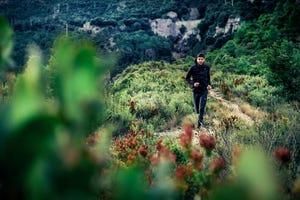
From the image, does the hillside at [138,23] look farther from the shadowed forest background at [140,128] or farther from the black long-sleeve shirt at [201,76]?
the black long-sleeve shirt at [201,76]

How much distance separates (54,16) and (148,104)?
50980mm

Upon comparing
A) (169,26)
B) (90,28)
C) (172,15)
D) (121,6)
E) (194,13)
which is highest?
(121,6)

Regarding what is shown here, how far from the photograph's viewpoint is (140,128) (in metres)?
6.96

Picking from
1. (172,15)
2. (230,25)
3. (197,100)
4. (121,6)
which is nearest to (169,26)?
(172,15)

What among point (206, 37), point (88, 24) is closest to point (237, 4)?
point (206, 37)

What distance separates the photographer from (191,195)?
2.81 meters

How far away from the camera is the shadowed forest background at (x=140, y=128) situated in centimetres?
52

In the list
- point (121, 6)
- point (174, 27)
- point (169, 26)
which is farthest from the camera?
point (121, 6)

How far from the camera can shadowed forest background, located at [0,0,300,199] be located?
0.52 m

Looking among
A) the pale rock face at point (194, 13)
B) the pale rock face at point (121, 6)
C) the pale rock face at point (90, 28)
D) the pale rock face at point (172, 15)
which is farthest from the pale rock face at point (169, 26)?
the pale rock face at point (90, 28)

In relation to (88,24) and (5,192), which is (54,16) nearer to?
(88,24)

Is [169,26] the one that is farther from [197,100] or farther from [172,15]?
[197,100]

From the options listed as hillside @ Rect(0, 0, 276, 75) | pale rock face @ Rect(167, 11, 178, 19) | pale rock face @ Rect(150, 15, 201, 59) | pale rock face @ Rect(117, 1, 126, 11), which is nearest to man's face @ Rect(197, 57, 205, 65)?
hillside @ Rect(0, 0, 276, 75)

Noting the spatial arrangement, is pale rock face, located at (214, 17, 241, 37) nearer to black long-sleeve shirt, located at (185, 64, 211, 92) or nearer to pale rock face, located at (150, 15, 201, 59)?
pale rock face, located at (150, 15, 201, 59)
